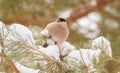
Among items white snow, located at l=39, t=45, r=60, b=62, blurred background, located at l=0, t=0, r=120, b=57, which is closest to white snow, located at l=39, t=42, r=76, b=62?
white snow, located at l=39, t=45, r=60, b=62

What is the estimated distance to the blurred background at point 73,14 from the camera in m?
2.65

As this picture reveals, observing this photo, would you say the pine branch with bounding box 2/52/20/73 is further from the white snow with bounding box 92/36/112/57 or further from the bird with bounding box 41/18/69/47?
the white snow with bounding box 92/36/112/57

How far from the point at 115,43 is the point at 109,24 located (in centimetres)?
34

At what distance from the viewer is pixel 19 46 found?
1.07 m

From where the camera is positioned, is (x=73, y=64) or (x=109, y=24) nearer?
(x=73, y=64)

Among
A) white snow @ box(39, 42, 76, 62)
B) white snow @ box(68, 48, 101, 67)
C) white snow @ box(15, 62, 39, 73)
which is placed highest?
white snow @ box(39, 42, 76, 62)

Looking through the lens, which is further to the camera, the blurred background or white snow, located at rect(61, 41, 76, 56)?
the blurred background

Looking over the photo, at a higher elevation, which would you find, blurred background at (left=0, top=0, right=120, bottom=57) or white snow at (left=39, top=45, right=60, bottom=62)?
blurred background at (left=0, top=0, right=120, bottom=57)

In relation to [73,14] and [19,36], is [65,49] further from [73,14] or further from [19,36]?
[73,14]

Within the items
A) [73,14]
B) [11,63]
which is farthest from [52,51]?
[73,14]

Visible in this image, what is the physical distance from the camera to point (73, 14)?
2883mm

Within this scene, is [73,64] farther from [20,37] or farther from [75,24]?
[75,24]

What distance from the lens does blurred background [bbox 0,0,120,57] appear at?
2646mm

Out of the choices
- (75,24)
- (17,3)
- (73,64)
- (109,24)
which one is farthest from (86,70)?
(109,24)
